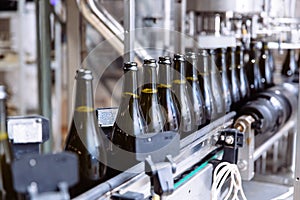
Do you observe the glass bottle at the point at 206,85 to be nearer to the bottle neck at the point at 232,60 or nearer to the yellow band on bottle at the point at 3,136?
the bottle neck at the point at 232,60

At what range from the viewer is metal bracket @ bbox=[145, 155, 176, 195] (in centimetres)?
60

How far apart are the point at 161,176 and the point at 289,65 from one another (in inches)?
55.8

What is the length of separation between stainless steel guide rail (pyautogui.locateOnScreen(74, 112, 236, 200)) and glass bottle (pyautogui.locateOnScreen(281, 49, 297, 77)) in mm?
817

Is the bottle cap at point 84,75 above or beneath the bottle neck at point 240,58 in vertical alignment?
above

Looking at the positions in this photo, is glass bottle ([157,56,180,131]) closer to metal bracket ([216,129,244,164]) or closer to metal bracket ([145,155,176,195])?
metal bracket ([216,129,244,164])

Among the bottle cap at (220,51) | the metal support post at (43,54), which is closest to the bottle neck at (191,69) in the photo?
the bottle cap at (220,51)

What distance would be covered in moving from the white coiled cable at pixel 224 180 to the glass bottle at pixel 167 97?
0.12 metres

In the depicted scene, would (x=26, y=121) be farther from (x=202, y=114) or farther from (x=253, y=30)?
(x=253, y=30)

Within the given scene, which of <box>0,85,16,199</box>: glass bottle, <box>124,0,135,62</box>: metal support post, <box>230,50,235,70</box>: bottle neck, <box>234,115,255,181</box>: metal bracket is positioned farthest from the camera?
<box>230,50,235,70</box>: bottle neck

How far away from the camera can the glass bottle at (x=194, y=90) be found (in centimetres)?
99

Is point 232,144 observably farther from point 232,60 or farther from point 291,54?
point 291,54

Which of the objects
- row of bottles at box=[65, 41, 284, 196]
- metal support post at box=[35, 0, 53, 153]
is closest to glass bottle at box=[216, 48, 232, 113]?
row of bottles at box=[65, 41, 284, 196]

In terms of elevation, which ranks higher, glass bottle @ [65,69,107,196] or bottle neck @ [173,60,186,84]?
bottle neck @ [173,60,186,84]

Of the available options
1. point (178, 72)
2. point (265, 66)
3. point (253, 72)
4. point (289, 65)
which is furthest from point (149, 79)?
point (289, 65)
